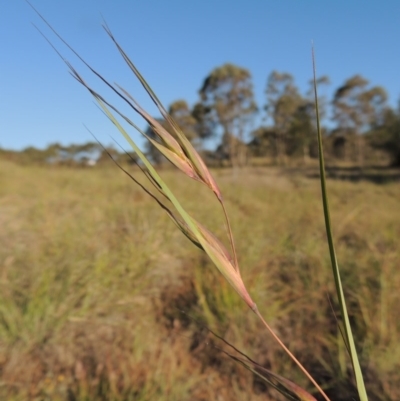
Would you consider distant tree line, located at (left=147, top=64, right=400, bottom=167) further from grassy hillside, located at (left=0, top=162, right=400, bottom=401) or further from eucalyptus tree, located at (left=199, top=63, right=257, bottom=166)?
grassy hillside, located at (left=0, top=162, right=400, bottom=401)

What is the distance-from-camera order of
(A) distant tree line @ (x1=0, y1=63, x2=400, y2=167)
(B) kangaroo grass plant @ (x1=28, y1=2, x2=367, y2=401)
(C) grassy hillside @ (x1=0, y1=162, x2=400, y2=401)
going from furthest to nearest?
1. (A) distant tree line @ (x1=0, y1=63, x2=400, y2=167)
2. (C) grassy hillside @ (x1=0, y1=162, x2=400, y2=401)
3. (B) kangaroo grass plant @ (x1=28, y1=2, x2=367, y2=401)

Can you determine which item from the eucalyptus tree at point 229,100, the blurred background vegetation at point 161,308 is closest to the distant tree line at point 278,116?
the eucalyptus tree at point 229,100

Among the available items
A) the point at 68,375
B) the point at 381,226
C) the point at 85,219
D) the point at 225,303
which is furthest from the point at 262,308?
the point at 381,226

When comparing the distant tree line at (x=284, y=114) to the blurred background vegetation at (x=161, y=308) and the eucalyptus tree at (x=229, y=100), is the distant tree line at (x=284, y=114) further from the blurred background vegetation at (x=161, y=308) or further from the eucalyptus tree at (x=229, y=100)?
the blurred background vegetation at (x=161, y=308)

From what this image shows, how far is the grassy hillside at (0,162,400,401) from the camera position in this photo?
1.58 meters

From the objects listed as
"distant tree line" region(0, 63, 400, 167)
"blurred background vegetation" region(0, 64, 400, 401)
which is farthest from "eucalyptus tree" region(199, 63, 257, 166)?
"blurred background vegetation" region(0, 64, 400, 401)

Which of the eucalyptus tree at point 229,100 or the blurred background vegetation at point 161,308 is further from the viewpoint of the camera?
the eucalyptus tree at point 229,100

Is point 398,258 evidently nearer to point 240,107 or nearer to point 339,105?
point 240,107

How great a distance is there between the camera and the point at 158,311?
2.16 metres

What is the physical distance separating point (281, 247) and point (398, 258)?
80cm

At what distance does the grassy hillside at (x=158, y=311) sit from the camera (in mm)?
1575

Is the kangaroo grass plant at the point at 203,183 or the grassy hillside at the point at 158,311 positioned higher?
the kangaroo grass plant at the point at 203,183

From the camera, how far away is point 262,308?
2186 mm

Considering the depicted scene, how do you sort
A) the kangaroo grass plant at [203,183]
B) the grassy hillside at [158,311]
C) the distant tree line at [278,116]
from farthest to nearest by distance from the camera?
the distant tree line at [278,116]
the grassy hillside at [158,311]
the kangaroo grass plant at [203,183]
